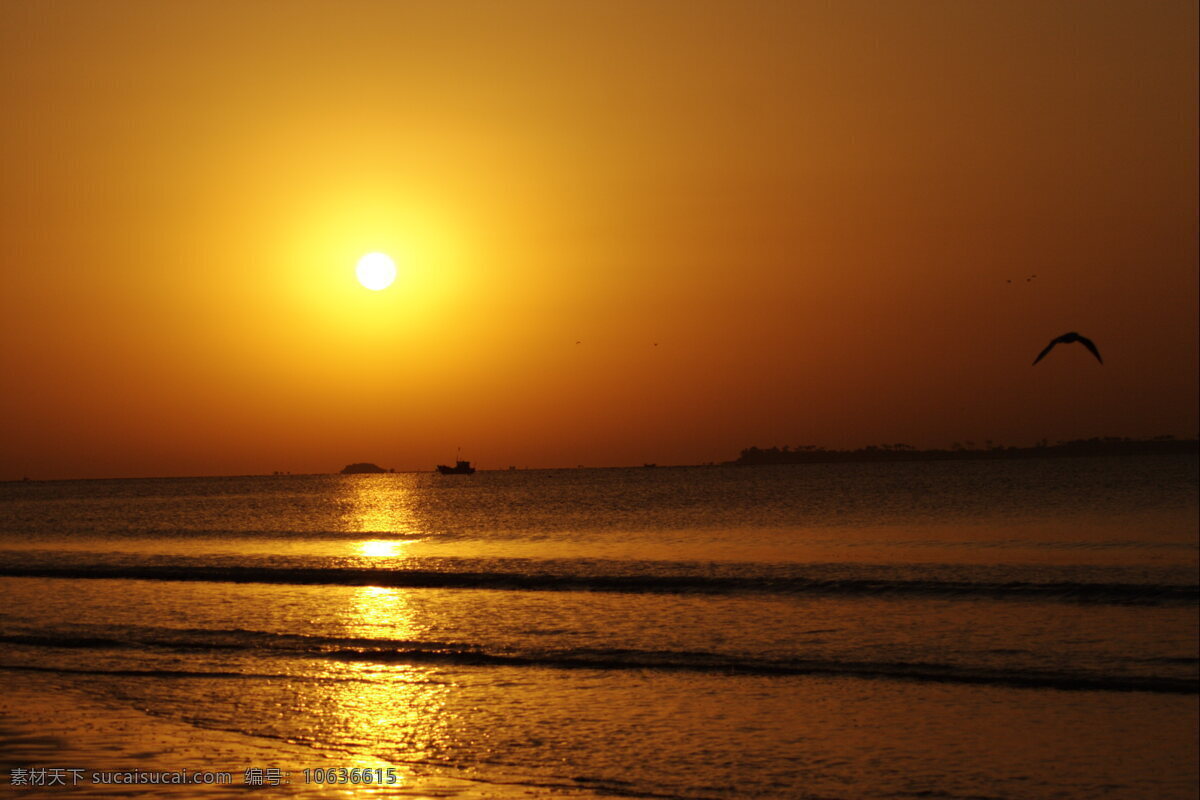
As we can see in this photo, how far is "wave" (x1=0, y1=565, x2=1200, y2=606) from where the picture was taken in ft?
102

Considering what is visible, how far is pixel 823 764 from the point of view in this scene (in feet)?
42.1

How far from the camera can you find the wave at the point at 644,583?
3105cm

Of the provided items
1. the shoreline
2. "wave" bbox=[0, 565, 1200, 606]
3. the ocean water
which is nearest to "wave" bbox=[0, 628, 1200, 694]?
the ocean water

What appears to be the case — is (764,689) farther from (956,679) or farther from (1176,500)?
(1176,500)

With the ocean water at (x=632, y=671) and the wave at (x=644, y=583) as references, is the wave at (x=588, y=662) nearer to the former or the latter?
the ocean water at (x=632, y=671)

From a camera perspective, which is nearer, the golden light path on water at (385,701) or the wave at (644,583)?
the golden light path on water at (385,701)

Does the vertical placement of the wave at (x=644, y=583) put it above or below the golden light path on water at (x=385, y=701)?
above

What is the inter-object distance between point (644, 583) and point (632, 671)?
16.0 metres

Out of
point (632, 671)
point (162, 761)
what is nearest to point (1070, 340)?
point (632, 671)

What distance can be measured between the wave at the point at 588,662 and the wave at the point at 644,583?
1147 cm

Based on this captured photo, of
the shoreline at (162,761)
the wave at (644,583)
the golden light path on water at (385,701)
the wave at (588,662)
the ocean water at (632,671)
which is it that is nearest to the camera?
the shoreline at (162,761)

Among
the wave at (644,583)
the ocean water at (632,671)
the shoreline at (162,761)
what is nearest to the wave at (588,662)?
the ocean water at (632,671)

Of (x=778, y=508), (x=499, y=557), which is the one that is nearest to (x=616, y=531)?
(x=499, y=557)

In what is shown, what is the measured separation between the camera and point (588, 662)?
1973 cm
